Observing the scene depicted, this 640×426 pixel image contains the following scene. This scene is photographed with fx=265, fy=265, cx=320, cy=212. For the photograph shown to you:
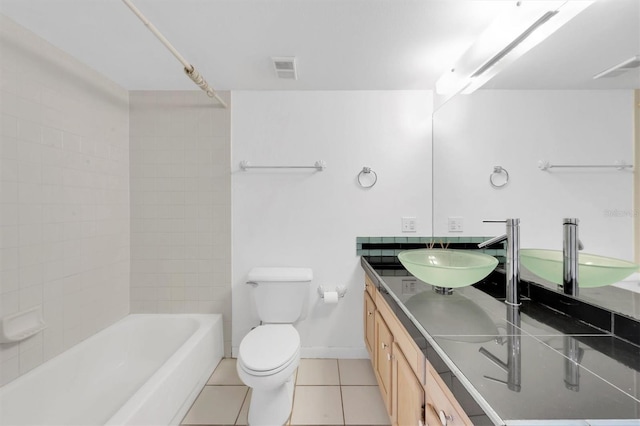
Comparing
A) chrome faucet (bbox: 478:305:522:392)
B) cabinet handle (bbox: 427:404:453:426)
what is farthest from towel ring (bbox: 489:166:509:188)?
cabinet handle (bbox: 427:404:453:426)

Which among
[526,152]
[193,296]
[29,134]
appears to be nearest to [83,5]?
[29,134]

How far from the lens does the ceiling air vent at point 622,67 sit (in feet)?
2.44

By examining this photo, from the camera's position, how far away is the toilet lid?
1365 millimetres

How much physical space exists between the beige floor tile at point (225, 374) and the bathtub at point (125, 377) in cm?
6

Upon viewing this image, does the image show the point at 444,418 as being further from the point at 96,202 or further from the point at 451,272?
the point at 96,202

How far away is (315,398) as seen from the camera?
1687mm

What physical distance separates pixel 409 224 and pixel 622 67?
4.65ft

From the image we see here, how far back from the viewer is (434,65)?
1.74m

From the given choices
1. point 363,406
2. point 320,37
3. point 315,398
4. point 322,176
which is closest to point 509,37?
point 320,37

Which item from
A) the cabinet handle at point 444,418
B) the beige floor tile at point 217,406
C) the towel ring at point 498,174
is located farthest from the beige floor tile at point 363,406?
the towel ring at point 498,174

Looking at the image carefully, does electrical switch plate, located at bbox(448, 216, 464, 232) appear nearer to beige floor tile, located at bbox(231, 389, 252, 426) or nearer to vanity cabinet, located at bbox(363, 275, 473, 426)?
vanity cabinet, located at bbox(363, 275, 473, 426)

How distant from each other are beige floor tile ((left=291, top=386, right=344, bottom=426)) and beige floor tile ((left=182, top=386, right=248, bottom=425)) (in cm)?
36

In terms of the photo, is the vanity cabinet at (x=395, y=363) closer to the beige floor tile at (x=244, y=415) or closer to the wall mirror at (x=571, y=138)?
the wall mirror at (x=571, y=138)

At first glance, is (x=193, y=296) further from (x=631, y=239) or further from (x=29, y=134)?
(x=631, y=239)
